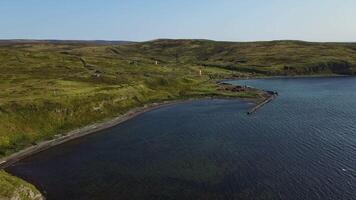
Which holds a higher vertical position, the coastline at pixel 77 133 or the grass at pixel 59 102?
the grass at pixel 59 102

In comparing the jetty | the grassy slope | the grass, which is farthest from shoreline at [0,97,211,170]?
the jetty

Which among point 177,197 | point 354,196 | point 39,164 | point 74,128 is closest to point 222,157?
point 177,197

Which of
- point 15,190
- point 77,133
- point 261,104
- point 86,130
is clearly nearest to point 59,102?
point 86,130

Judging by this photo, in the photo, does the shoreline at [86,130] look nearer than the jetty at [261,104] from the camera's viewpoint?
Yes

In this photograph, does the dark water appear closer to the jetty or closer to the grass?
the jetty

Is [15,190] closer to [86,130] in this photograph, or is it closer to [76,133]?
[76,133]

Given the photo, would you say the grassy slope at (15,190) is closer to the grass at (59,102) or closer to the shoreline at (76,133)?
the shoreline at (76,133)

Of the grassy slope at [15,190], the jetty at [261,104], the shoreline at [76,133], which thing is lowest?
the shoreline at [76,133]

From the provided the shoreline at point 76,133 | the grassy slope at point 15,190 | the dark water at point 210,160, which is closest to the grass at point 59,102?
the shoreline at point 76,133
